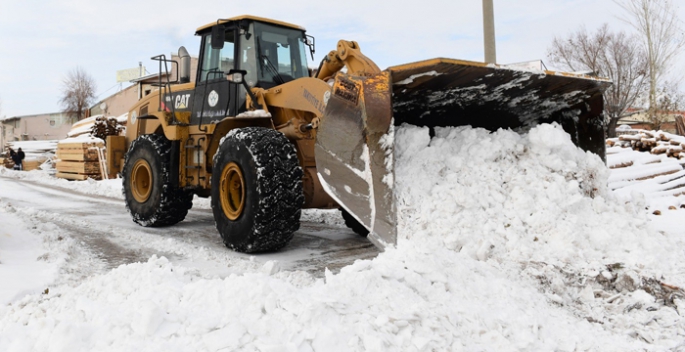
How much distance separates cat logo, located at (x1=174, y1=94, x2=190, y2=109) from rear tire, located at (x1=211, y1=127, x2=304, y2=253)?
1.90 m

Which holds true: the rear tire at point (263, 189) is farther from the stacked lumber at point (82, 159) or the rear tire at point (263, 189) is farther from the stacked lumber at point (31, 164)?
the stacked lumber at point (31, 164)

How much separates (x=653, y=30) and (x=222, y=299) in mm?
23615

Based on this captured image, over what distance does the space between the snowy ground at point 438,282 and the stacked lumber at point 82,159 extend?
507 inches

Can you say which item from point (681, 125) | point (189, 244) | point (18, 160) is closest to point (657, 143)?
point (681, 125)

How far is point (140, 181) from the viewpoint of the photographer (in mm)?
7590

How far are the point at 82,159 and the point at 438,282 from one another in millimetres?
16951

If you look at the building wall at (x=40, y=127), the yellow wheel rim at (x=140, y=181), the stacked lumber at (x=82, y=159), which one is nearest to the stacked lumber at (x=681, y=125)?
the yellow wheel rim at (x=140, y=181)

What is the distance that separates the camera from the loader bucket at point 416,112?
4246 mm

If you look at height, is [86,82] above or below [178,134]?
above

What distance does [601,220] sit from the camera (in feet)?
14.4

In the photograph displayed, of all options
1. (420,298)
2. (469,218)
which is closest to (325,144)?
(469,218)

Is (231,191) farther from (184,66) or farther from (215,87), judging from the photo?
(184,66)

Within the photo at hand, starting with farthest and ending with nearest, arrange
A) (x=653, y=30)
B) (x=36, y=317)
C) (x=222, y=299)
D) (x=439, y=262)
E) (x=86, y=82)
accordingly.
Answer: (x=86, y=82) → (x=653, y=30) → (x=439, y=262) → (x=36, y=317) → (x=222, y=299)

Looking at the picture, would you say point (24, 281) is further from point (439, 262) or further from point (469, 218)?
point (469, 218)
